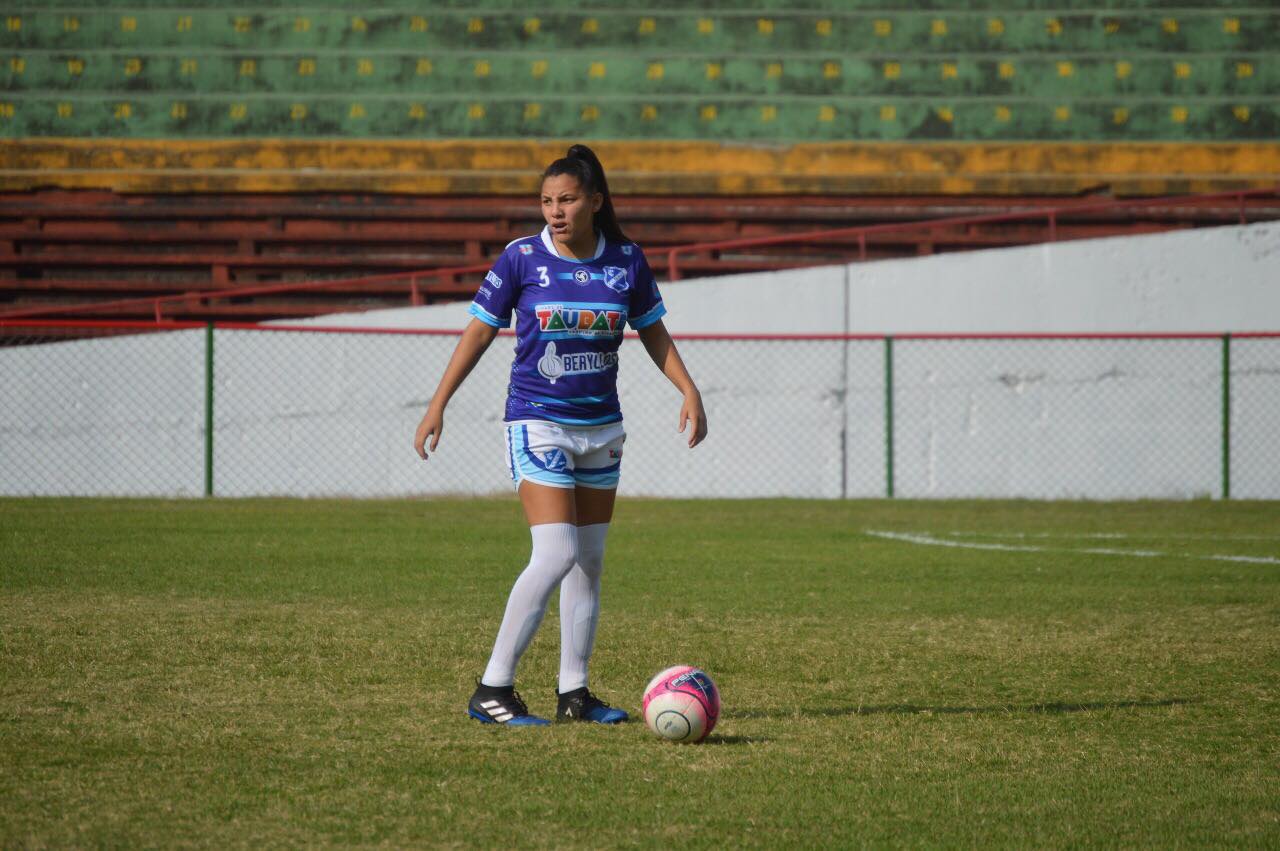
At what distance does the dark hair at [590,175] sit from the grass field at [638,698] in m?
1.51

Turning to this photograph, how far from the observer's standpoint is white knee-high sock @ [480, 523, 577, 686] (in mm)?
4531

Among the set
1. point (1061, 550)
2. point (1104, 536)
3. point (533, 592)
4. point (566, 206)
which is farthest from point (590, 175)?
point (1104, 536)

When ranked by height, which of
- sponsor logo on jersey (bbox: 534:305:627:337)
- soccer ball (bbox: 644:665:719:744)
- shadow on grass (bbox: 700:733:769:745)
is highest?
sponsor logo on jersey (bbox: 534:305:627:337)

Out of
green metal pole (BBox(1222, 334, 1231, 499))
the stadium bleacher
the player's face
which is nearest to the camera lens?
the player's face

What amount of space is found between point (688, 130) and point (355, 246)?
14.3 ft

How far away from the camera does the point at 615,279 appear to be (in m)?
4.62

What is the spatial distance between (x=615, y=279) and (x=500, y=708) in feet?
4.33

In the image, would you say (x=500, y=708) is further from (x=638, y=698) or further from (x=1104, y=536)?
(x=1104, y=536)

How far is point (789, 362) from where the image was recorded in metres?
15.7

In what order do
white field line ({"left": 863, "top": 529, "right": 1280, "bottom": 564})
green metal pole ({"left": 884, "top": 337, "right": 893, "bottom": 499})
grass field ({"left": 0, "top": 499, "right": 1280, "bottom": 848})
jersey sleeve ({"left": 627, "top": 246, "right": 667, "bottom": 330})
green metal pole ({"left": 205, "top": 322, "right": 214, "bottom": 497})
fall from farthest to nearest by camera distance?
green metal pole ({"left": 884, "top": 337, "right": 893, "bottom": 499}), green metal pole ({"left": 205, "top": 322, "right": 214, "bottom": 497}), white field line ({"left": 863, "top": 529, "right": 1280, "bottom": 564}), jersey sleeve ({"left": 627, "top": 246, "right": 667, "bottom": 330}), grass field ({"left": 0, "top": 499, "right": 1280, "bottom": 848})

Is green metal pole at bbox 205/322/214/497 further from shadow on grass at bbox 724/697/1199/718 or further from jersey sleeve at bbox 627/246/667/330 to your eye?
shadow on grass at bbox 724/697/1199/718

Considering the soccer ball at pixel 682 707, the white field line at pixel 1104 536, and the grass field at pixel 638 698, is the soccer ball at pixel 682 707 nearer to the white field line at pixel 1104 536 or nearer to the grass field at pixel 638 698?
the grass field at pixel 638 698

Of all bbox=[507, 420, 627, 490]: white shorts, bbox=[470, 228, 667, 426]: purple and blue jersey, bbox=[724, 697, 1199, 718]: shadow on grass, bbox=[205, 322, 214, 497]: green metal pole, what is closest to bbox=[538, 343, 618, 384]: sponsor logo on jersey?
bbox=[470, 228, 667, 426]: purple and blue jersey

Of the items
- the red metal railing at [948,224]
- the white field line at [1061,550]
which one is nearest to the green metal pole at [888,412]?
the red metal railing at [948,224]
